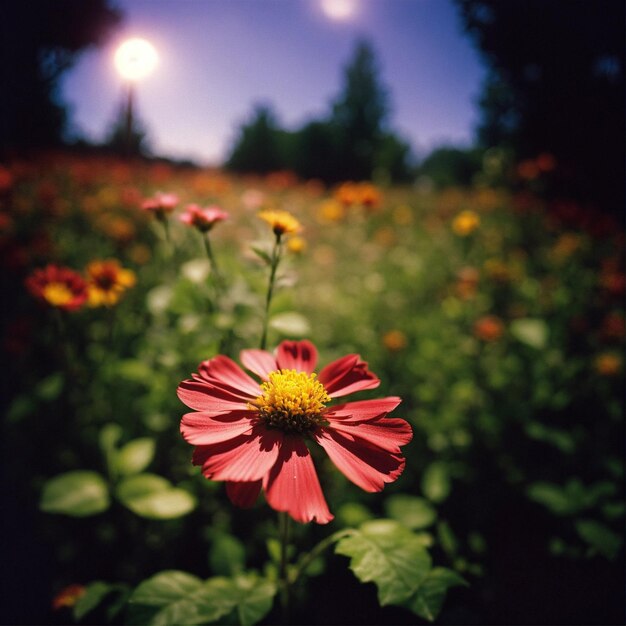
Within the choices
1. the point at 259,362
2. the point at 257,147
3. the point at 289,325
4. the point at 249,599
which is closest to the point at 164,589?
the point at 249,599

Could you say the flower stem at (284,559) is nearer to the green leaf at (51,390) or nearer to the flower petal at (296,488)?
the flower petal at (296,488)

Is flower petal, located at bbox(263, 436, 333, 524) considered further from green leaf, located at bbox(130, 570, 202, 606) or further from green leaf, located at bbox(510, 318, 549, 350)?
green leaf, located at bbox(510, 318, 549, 350)

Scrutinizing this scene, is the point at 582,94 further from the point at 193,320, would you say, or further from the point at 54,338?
the point at 54,338

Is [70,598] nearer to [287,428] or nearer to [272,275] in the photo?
[287,428]

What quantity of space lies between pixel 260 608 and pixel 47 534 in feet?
3.01

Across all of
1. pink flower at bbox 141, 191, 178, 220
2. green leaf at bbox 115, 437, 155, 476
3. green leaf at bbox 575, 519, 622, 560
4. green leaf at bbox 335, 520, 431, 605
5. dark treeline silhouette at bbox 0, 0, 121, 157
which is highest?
dark treeline silhouette at bbox 0, 0, 121, 157

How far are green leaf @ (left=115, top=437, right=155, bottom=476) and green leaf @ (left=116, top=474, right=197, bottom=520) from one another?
0.09 feet

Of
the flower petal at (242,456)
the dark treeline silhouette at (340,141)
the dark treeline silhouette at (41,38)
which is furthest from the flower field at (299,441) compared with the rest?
the dark treeline silhouette at (340,141)

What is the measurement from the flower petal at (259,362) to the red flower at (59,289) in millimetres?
626

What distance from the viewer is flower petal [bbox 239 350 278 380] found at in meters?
0.65

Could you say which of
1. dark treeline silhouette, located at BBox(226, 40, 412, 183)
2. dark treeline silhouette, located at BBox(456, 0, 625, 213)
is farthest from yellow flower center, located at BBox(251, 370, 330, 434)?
dark treeline silhouette, located at BBox(226, 40, 412, 183)

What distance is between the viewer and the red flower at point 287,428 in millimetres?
482

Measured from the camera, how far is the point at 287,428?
23.3 inches

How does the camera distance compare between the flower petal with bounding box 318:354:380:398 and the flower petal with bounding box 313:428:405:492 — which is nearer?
the flower petal with bounding box 313:428:405:492
